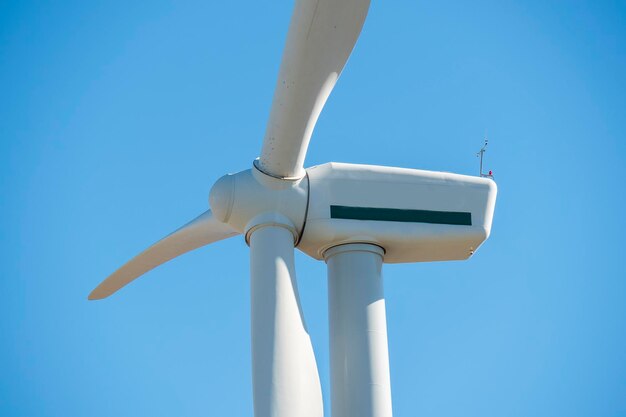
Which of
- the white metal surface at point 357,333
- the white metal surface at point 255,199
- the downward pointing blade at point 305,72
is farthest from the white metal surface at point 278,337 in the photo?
the downward pointing blade at point 305,72

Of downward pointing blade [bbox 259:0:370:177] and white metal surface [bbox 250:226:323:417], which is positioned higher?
downward pointing blade [bbox 259:0:370:177]

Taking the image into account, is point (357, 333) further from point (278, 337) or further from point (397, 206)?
point (397, 206)

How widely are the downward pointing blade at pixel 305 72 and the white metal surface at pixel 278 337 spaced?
2.32 ft

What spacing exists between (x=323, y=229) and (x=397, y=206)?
79 centimetres

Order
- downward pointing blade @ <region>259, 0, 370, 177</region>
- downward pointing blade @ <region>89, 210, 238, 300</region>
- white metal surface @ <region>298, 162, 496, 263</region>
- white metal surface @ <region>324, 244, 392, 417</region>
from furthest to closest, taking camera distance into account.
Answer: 1. downward pointing blade @ <region>89, 210, 238, 300</region>
2. white metal surface @ <region>298, 162, 496, 263</region>
3. white metal surface @ <region>324, 244, 392, 417</region>
4. downward pointing blade @ <region>259, 0, 370, 177</region>

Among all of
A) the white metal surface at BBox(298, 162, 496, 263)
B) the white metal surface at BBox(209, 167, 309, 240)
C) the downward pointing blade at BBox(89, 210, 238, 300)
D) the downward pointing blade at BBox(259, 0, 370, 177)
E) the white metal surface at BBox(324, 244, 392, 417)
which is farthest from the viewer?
the downward pointing blade at BBox(89, 210, 238, 300)

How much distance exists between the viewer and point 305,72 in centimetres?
817

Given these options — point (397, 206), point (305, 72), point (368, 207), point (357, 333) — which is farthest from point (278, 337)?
point (305, 72)

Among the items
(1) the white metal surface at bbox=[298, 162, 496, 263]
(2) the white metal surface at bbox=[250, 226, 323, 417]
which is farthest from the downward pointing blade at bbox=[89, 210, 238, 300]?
(1) the white metal surface at bbox=[298, 162, 496, 263]

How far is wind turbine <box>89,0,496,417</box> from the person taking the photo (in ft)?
27.1

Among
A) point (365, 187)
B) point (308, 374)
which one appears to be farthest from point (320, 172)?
point (308, 374)

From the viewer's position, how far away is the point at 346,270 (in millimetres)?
9414

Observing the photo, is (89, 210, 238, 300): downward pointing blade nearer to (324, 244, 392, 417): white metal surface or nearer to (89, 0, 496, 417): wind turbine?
(89, 0, 496, 417): wind turbine

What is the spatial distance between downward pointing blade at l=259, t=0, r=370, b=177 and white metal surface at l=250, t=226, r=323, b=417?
0.71m
